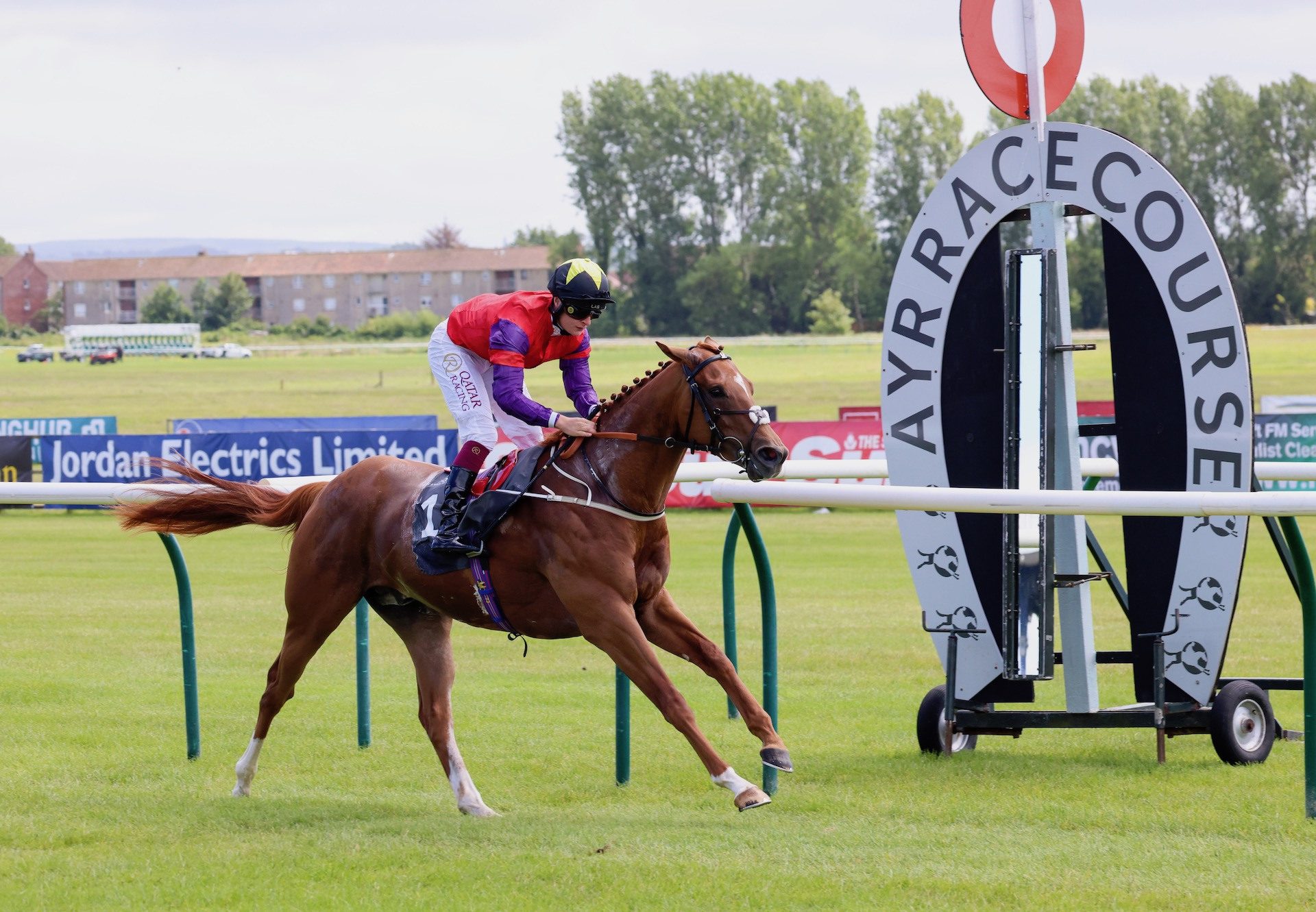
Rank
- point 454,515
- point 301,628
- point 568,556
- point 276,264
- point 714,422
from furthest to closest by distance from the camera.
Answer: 1. point 276,264
2. point 301,628
3. point 454,515
4. point 568,556
5. point 714,422

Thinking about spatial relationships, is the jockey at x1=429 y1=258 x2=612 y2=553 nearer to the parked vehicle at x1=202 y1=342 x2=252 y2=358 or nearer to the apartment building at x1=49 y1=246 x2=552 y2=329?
the parked vehicle at x1=202 y1=342 x2=252 y2=358

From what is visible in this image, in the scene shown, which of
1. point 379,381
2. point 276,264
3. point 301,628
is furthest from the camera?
point 276,264

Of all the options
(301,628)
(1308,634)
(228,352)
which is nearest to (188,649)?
(301,628)

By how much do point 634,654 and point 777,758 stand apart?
22.4 inches

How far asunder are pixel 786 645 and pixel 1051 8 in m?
4.90

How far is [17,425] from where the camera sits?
26531 mm

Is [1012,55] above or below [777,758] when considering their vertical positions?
above

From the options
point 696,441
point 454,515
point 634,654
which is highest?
point 696,441

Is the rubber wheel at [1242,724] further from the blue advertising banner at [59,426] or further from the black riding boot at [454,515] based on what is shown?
the blue advertising banner at [59,426]

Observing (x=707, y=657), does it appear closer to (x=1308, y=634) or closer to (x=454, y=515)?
(x=454, y=515)

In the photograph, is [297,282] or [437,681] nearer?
[437,681]

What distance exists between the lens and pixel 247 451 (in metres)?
21.8

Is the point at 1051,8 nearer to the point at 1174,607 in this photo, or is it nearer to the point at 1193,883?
the point at 1174,607

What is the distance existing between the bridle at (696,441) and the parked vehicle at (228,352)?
7002 centimetres
